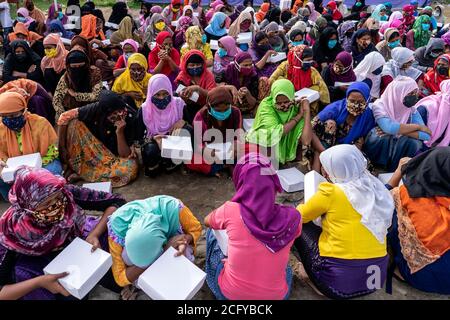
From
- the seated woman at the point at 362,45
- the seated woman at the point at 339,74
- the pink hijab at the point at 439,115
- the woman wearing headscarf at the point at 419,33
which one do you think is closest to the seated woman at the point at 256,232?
the pink hijab at the point at 439,115

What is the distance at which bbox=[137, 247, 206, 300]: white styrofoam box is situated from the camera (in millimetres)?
2156

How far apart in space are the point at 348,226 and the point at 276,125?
1775 millimetres

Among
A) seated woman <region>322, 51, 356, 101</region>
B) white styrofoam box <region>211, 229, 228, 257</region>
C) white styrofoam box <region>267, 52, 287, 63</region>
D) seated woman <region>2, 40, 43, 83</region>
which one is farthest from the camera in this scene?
white styrofoam box <region>267, 52, 287, 63</region>

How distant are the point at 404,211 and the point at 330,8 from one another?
29.5ft

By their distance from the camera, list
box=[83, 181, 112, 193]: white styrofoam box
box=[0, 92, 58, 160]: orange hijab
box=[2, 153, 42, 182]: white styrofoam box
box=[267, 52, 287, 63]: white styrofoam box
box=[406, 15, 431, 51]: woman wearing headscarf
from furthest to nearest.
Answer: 1. box=[406, 15, 431, 51]: woman wearing headscarf
2. box=[267, 52, 287, 63]: white styrofoam box
3. box=[83, 181, 112, 193]: white styrofoam box
4. box=[0, 92, 58, 160]: orange hijab
5. box=[2, 153, 42, 182]: white styrofoam box

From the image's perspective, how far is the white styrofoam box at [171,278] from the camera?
7.07 ft

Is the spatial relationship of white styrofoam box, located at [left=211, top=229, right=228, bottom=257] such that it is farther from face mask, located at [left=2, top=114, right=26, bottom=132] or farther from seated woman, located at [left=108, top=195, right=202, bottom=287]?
face mask, located at [left=2, top=114, right=26, bottom=132]

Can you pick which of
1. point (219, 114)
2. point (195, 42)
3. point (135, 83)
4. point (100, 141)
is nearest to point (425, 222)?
point (219, 114)

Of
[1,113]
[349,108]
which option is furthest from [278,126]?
[1,113]

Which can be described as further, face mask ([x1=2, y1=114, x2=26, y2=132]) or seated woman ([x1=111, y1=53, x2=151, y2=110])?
seated woman ([x1=111, y1=53, x2=151, y2=110])

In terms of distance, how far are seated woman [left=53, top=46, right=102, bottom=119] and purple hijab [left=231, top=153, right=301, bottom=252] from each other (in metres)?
3.03

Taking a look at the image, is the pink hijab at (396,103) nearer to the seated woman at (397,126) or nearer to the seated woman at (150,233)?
the seated woman at (397,126)

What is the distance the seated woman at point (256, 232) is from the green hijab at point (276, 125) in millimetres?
1595

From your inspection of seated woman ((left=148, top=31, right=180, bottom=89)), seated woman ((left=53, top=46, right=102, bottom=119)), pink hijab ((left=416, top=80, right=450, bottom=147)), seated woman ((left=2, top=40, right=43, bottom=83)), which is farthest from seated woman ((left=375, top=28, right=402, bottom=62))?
seated woman ((left=2, top=40, right=43, bottom=83))
